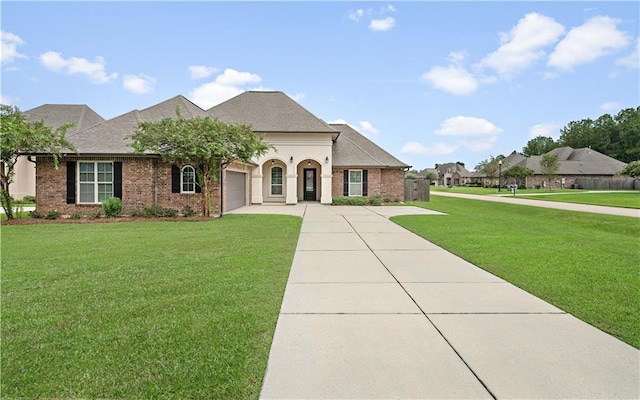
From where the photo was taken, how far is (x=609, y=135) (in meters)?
80.4

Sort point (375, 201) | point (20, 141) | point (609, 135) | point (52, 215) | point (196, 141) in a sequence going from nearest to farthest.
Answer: point (20, 141)
point (196, 141)
point (52, 215)
point (375, 201)
point (609, 135)

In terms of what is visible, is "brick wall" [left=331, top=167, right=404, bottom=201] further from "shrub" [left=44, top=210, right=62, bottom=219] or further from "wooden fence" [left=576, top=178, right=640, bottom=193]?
"wooden fence" [left=576, top=178, right=640, bottom=193]

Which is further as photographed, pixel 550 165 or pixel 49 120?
pixel 550 165

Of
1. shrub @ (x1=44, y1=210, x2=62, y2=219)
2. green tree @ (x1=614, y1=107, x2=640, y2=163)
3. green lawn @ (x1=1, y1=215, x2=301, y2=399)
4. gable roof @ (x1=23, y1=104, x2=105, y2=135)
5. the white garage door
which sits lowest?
green lawn @ (x1=1, y1=215, x2=301, y2=399)

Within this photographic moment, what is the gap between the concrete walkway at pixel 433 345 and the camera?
9.39 feet

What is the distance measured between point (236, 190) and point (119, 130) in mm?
6677

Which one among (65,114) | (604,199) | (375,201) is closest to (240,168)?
(375,201)

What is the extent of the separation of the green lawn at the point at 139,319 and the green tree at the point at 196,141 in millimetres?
6621

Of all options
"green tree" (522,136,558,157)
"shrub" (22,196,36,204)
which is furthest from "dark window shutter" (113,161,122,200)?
"green tree" (522,136,558,157)

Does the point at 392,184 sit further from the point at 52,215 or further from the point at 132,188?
the point at 52,215

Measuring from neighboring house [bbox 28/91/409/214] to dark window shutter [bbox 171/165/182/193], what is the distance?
0.14 ft

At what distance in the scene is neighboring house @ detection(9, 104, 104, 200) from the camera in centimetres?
2726

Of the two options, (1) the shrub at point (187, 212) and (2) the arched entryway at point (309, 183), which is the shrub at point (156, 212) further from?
(2) the arched entryway at point (309, 183)

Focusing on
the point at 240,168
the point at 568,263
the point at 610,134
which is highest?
the point at 610,134
